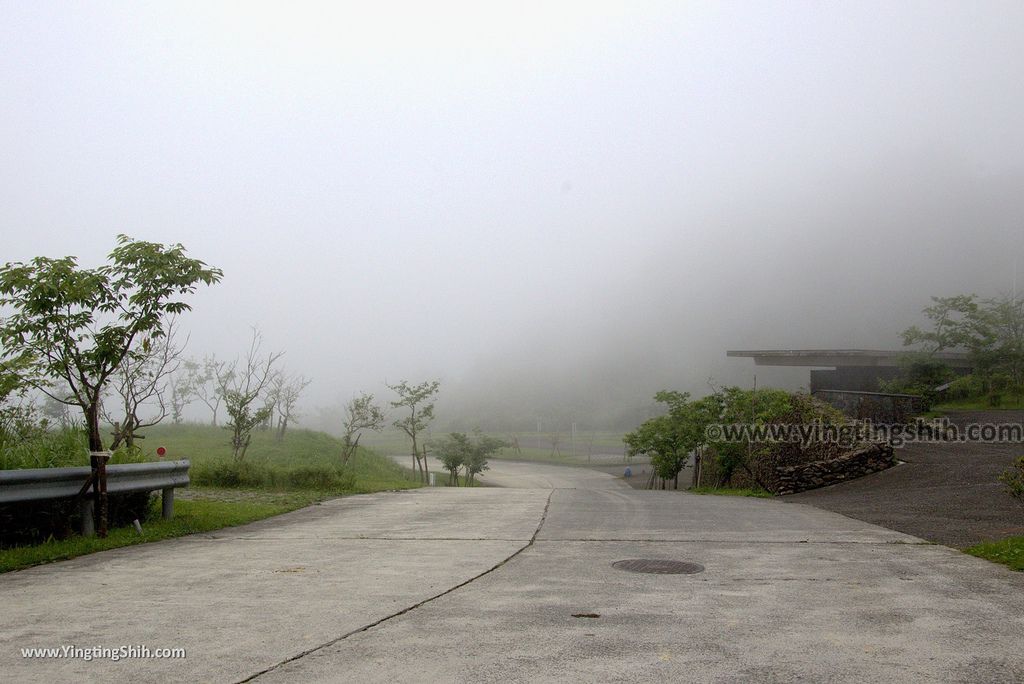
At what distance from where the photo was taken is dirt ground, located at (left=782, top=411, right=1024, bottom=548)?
10328 mm

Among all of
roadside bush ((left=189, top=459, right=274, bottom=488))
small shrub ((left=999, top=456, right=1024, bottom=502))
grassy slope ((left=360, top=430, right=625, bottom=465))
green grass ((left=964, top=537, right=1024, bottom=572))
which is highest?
small shrub ((left=999, top=456, right=1024, bottom=502))

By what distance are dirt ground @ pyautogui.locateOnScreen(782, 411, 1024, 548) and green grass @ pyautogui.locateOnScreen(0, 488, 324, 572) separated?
375 inches

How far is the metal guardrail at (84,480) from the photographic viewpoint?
27.8 ft

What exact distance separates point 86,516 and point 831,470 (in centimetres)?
1799

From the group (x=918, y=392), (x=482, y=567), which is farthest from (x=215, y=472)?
(x=918, y=392)

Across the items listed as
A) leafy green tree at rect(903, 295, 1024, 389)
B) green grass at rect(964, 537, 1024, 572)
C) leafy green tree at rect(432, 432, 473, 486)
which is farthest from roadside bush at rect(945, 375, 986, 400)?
green grass at rect(964, 537, 1024, 572)

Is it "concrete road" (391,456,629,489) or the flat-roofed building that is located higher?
the flat-roofed building

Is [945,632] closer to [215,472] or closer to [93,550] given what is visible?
[93,550]

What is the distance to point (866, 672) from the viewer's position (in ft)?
13.8

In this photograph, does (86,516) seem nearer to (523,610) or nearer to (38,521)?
(38,521)

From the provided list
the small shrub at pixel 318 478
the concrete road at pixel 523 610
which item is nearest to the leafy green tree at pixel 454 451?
the small shrub at pixel 318 478

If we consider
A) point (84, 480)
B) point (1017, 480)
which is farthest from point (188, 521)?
point (1017, 480)

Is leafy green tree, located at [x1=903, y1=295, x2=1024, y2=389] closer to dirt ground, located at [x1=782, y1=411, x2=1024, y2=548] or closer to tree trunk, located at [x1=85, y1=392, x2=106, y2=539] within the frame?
dirt ground, located at [x1=782, y1=411, x2=1024, y2=548]

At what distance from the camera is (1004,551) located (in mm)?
8078
